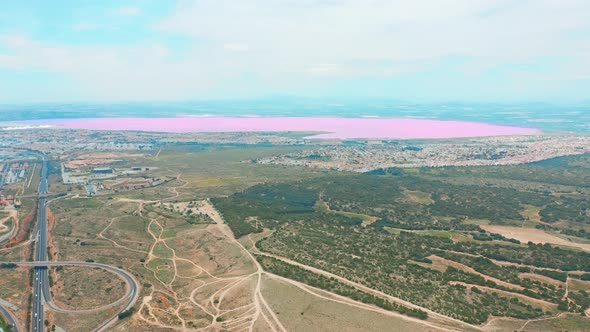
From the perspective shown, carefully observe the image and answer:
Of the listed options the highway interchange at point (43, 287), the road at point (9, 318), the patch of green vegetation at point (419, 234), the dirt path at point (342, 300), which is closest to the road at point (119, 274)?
the highway interchange at point (43, 287)

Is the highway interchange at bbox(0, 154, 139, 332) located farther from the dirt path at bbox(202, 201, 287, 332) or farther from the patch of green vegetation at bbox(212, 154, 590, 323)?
the patch of green vegetation at bbox(212, 154, 590, 323)

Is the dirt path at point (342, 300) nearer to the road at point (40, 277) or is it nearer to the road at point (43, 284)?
the road at point (43, 284)

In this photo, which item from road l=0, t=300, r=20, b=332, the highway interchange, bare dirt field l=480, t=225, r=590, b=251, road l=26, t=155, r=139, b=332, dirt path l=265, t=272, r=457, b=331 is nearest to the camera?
road l=0, t=300, r=20, b=332

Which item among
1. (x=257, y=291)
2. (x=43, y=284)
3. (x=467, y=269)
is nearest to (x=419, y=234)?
(x=467, y=269)

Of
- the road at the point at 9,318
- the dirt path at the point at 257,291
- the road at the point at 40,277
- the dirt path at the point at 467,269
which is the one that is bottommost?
the road at the point at 9,318

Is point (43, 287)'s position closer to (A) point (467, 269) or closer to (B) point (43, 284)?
(B) point (43, 284)

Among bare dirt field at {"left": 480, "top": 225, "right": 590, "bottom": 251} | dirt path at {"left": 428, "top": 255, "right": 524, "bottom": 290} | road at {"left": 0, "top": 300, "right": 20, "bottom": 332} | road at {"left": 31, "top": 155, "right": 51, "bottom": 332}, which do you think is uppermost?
bare dirt field at {"left": 480, "top": 225, "right": 590, "bottom": 251}

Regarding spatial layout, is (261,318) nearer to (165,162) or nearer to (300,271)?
(300,271)

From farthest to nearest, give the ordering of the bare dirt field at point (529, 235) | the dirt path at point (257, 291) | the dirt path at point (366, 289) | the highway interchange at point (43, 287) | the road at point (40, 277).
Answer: the bare dirt field at point (529, 235) < the road at point (40, 277) < the highway interchange at point (43, 287) < the dirt path at point (257, 291) < the dirt path at point (366, 289)

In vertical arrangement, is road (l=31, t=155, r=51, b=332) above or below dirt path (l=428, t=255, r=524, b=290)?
below

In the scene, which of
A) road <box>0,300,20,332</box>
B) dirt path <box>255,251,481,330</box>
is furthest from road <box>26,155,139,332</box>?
dirt path <box>255,251,481,330</box>

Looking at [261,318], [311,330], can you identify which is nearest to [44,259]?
[261,318]
